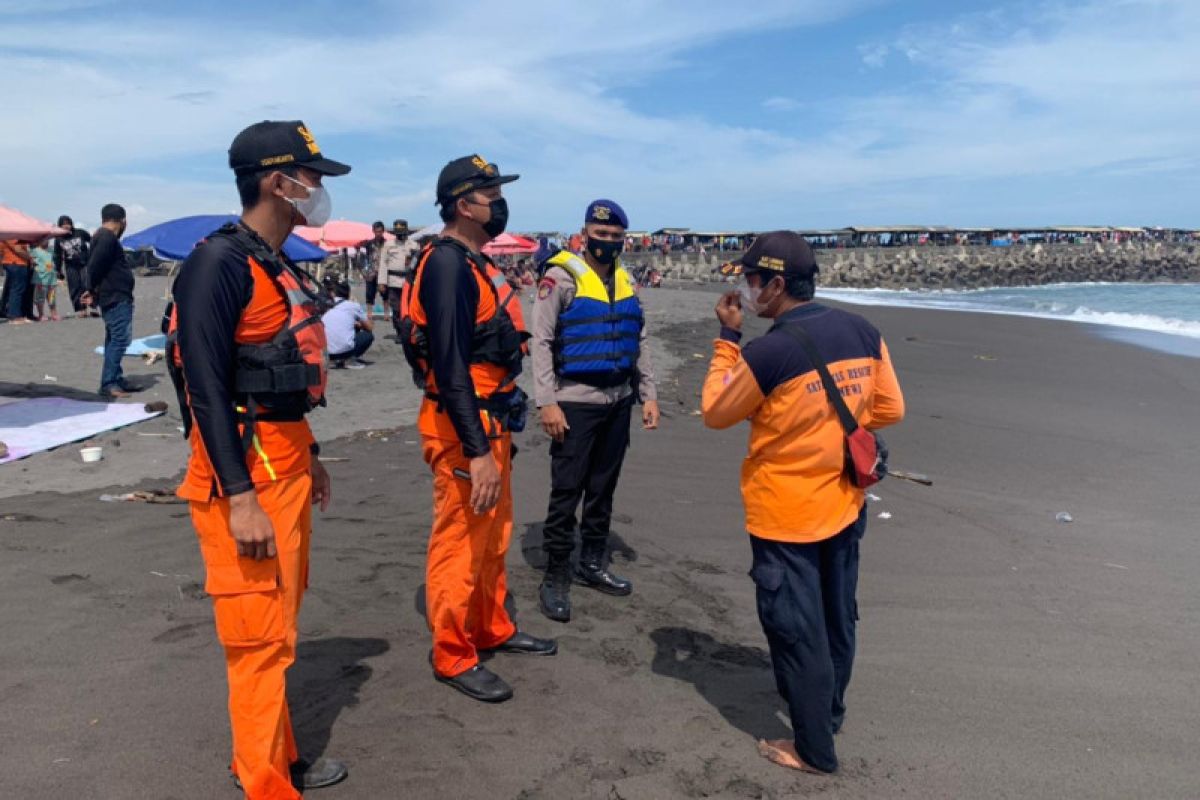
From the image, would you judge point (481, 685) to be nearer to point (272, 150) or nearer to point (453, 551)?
point (453, 551)

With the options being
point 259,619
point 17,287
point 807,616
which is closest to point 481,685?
point 259,619

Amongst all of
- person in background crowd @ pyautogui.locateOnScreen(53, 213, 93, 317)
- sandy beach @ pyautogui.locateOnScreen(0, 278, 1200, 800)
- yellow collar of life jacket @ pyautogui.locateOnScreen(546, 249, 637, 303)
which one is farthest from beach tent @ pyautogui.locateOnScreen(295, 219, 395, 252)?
yellow collar of life jacket @ pyautogui.locateOnScreen(546, 249, 637, 303)

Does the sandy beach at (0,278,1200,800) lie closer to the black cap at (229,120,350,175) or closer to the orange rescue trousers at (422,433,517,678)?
the orange rescue trousers at (422,433,517,678)

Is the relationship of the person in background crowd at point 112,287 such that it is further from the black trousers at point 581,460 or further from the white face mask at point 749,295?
the white face mask at point 749,295

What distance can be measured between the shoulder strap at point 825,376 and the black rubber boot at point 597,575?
2107mm

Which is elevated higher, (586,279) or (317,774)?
(586,279)

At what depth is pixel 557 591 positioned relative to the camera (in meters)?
4.39

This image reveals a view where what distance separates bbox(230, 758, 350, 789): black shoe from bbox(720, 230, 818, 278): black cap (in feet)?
6.86

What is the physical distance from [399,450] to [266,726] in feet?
17.1

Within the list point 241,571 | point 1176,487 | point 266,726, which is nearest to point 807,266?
point 241,571

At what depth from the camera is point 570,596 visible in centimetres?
452

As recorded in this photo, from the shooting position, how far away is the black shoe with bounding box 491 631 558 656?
12.7 feet

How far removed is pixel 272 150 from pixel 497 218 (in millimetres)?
1155

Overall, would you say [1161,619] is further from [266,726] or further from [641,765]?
[266,726]
